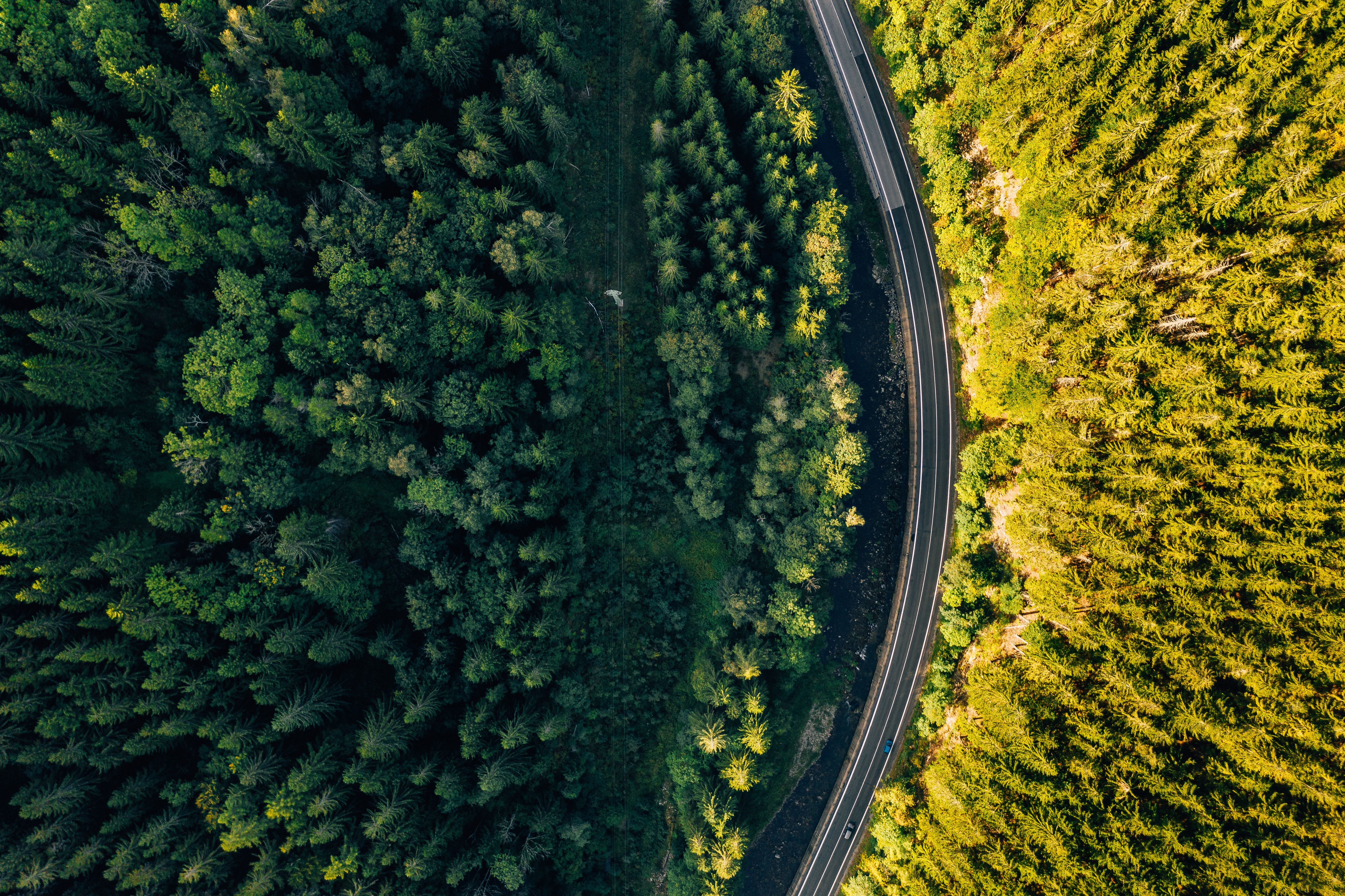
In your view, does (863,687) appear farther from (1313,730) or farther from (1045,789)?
(1313,730)

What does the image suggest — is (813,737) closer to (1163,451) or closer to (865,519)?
(865,519)

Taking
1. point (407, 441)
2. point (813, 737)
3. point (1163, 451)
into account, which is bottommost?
point (813, 737)

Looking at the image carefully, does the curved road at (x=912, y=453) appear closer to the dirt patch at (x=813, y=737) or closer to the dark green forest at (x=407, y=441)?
the dirt patch at (x=813, y=737)

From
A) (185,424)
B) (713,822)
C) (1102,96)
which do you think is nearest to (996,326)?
(1102,96)

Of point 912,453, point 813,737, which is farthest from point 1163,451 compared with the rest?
point 813,737

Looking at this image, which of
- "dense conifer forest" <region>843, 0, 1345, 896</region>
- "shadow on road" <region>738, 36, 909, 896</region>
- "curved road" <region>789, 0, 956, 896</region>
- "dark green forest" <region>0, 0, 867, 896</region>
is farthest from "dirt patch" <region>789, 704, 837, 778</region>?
"dense conifer forest" <region>843, 0, 1345, 896</region>
